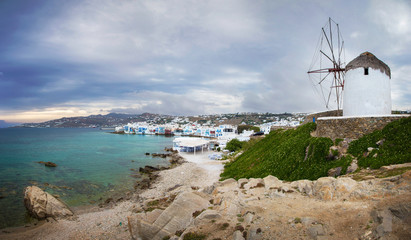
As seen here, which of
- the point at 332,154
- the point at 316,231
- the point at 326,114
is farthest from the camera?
the point at 326,114

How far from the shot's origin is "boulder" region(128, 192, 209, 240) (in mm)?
8453

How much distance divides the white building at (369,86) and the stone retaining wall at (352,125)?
330 cm

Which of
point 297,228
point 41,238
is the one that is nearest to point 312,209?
point 297,228

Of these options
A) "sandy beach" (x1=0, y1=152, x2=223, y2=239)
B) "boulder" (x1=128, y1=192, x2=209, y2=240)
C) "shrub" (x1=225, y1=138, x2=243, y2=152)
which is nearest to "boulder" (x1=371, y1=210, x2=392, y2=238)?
"boulder" (x1=128, y1=192, x2=209, y2=240)

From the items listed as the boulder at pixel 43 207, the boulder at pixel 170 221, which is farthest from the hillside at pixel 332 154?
the boulder at pixel 43 207

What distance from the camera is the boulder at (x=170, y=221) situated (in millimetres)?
8453

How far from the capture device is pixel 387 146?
1054 cm

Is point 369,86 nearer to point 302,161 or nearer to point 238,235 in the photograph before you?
point 302,161

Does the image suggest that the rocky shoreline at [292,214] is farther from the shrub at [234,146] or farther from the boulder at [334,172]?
the shrub at [234,146]

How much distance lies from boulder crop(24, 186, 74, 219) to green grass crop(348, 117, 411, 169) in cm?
1920

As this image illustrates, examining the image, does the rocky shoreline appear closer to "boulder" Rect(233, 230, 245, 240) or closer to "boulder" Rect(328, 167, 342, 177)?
"boulder" Rect(233, 230, 245, 240)

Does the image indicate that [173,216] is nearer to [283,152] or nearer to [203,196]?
[203,196]

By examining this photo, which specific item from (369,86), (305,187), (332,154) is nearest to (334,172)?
(332,154)

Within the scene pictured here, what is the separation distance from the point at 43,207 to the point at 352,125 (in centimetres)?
2138
